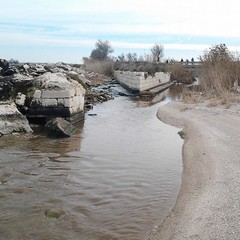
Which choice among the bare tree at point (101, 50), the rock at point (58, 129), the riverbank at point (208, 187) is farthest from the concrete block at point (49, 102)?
the bare tree at point (101, 50)

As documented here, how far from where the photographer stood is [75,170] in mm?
9688

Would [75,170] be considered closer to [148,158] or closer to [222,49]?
[148,158]

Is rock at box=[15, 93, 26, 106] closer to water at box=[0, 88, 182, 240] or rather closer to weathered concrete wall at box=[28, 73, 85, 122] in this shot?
weathered concrete wall at box=[28, 73, 85, 122]

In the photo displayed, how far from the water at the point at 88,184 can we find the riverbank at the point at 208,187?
0.30 meters

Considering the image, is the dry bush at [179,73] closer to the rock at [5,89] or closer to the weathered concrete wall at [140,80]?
the weathered concrete wall at [140,80]

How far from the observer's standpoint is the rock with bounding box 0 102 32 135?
46.3 feet

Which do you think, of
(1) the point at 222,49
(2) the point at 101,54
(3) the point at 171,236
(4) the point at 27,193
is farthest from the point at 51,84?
(2) the point at 101,54

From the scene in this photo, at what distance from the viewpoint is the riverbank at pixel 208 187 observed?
5783 millimetres

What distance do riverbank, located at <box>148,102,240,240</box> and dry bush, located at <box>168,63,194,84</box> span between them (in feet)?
130

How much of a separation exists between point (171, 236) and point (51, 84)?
461 inches

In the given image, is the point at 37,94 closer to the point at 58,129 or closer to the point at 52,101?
the point at 52,101

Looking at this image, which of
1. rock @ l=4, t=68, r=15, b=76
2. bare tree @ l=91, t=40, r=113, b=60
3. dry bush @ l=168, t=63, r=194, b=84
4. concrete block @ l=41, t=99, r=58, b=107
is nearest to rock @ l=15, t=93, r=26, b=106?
concrete block @ l=41, t=99, r=58, b=107

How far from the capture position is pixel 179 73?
56781 mm

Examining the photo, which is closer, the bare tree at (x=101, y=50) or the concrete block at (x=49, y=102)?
the concrete block at (x=49, y=102)
